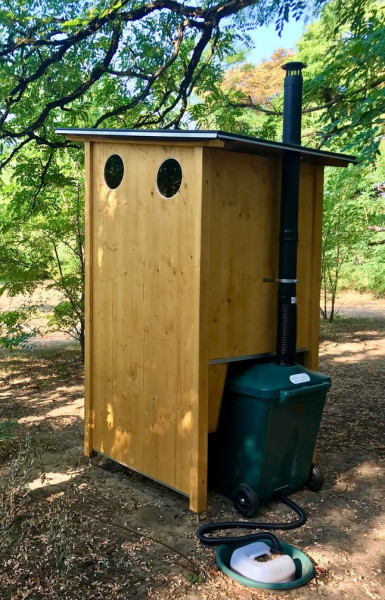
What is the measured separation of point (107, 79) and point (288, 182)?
17.6 feet

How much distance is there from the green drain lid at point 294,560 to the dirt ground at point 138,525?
32 mm

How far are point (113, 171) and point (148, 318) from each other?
3.88 ft

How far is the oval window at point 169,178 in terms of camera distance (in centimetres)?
342

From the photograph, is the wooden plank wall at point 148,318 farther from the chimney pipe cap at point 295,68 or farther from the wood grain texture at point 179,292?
the chimney pipe cap at point 295,68

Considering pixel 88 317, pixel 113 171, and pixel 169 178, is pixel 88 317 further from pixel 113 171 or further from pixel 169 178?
pixel 169 178

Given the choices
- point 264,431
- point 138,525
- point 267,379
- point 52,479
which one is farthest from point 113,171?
point 138,525

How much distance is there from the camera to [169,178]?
349 centimetres

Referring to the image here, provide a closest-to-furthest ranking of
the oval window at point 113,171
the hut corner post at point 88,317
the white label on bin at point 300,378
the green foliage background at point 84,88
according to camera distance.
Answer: the white label on bin at point 300,378
the oval window at point 113,171
the hut corner post at point 88,317
the green foliage background at point 84,88

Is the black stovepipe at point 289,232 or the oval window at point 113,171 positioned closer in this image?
the black stovepipe at point 289,232

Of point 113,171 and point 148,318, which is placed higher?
point 113,171

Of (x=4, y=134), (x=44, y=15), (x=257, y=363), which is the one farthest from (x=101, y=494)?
(x=44, y=15)

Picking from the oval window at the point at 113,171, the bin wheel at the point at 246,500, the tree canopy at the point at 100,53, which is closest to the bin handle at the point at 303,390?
the bin wheel at the point at 246,500

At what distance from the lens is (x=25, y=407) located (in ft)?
19.2

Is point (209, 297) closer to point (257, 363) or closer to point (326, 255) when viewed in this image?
point (257, 363)
